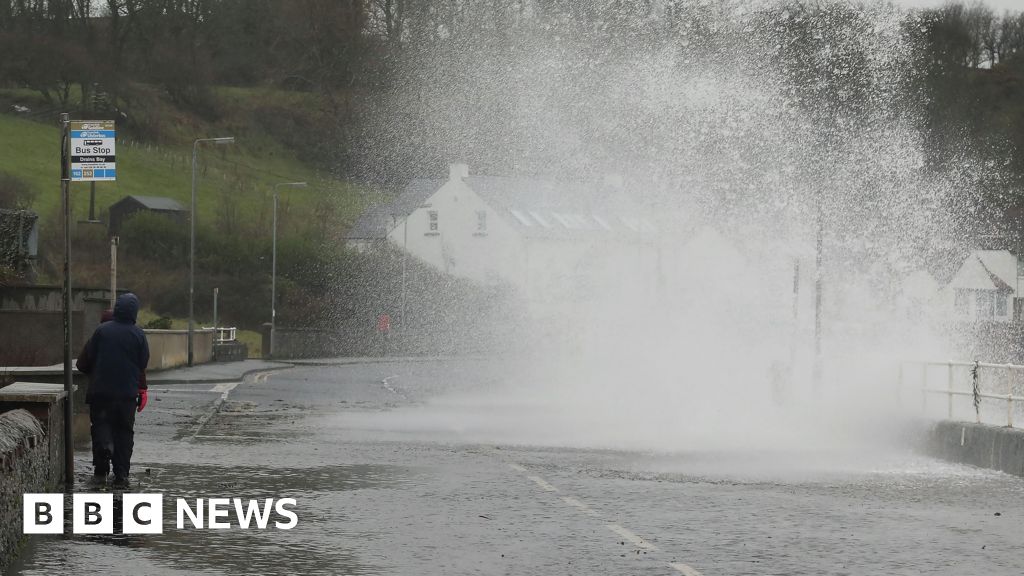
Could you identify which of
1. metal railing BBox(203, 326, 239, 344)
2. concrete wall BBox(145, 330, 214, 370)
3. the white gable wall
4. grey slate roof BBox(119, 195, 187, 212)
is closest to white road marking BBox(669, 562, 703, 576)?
concrete wall BBox(145, 330, 214, 370)

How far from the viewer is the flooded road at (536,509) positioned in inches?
414

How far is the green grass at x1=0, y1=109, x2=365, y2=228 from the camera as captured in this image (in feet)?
282

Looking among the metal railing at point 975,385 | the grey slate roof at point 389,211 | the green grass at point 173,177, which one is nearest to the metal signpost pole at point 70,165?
the metal railing at point 975,385

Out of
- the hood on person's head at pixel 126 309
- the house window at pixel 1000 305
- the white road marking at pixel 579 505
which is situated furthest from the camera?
the house window at pixel 1000 305

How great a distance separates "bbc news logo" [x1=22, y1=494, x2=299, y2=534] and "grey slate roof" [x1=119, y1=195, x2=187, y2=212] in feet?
230

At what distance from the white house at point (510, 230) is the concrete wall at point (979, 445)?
5869 centimetres

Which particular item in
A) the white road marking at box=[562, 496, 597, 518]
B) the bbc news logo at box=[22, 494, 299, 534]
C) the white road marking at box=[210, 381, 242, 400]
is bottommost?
the white road marking at box=[210, 381, 242, 400]

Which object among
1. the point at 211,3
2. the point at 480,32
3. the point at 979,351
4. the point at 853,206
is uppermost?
the point at 211,3

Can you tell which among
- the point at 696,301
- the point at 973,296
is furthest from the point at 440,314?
the point at 973,296

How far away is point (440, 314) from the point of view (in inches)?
3248

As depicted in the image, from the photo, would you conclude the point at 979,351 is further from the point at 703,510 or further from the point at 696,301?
the point at 703,510

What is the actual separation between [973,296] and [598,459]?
9920 cm

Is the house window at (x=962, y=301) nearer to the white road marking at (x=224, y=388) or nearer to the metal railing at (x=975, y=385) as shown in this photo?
the metal railing at (x=975, y=385)

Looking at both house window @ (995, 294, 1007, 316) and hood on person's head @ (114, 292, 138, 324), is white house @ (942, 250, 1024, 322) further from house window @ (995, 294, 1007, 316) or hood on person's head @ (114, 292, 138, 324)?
hood on person's head @ (114, 292, 138, 324)
